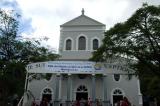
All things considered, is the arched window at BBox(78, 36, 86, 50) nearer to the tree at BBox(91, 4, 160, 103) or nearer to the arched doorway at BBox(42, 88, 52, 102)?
the arched doorway at BBox(42, 88, 52, 102)

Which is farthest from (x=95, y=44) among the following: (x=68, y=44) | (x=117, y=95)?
(x=117, y=95)

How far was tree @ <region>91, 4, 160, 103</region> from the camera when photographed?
14.1 meters

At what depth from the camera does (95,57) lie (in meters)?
→ 15.7

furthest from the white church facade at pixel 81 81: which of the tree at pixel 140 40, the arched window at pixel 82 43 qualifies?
the tree at pixel 140 40

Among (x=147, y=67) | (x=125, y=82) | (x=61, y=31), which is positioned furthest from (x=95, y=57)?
(x=61, y=31)

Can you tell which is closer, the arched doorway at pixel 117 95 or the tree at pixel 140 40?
the tree at pixel 140 40

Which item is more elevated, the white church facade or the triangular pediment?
the triangular pediment

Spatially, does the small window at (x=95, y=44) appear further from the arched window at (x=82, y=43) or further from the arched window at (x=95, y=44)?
the arched window at (x=82, y=43)

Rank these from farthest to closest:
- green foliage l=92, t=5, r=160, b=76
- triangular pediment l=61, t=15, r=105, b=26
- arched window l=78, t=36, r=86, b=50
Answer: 1. triangular pediment l=61, t=15, r=105, b=26
2. arched window l=78, t=36, r=86, b=50
3. green foliage l=92, t=5, r=160, b=76

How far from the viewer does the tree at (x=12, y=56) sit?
18.7 meters

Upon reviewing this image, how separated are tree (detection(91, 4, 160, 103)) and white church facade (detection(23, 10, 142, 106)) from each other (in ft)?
20.8

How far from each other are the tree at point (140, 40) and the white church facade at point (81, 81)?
20.8 feet

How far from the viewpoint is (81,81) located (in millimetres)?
27375

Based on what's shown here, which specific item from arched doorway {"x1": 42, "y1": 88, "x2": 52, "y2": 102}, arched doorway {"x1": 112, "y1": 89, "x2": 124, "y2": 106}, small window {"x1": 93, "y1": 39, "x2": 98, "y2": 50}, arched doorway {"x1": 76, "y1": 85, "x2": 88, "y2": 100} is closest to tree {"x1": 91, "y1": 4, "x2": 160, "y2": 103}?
arched doorway {"x1": 112, "y1": 89, "x2": 124, "y2": 106}
